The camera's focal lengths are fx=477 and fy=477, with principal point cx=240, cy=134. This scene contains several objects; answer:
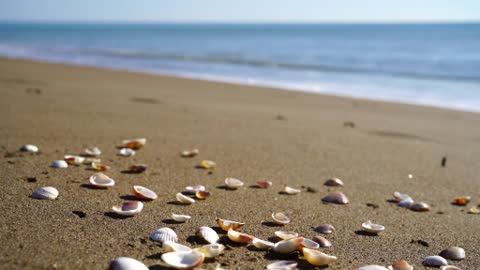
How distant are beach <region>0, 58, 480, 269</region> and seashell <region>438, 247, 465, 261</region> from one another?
0.04 meters

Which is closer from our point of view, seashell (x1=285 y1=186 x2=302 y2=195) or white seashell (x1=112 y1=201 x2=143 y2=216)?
white seashell (x1=112 y1=201 x2=143 y2=216)

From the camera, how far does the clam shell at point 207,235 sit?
1.88 meters

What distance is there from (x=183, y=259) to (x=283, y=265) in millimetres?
352

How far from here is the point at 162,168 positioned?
A: 3.04 meters

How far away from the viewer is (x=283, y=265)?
168 cm

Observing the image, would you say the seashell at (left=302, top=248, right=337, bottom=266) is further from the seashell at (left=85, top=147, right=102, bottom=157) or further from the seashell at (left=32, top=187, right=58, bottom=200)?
the seashell at (left=85, top=147, right=102, bottom=157)

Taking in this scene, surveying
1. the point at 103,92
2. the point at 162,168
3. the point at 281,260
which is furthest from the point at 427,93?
the point at 281,260

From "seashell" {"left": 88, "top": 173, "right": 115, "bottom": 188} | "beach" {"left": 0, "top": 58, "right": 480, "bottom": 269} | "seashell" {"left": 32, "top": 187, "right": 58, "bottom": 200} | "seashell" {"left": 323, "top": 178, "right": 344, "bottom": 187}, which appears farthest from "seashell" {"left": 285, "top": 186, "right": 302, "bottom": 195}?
"seashell" {"left": 32, "top": 187, "right": 58, "bottom": 200}

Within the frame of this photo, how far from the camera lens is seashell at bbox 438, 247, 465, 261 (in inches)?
77.1

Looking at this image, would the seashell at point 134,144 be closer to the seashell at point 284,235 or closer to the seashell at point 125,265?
the seashell at point 284,235

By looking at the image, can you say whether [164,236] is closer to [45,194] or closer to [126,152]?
[45,194]

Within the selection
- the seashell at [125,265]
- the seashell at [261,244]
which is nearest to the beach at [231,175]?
the seashell at [261,244]

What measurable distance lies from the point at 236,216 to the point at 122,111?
3.06 metres

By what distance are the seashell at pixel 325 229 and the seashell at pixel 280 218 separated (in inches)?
5.8
